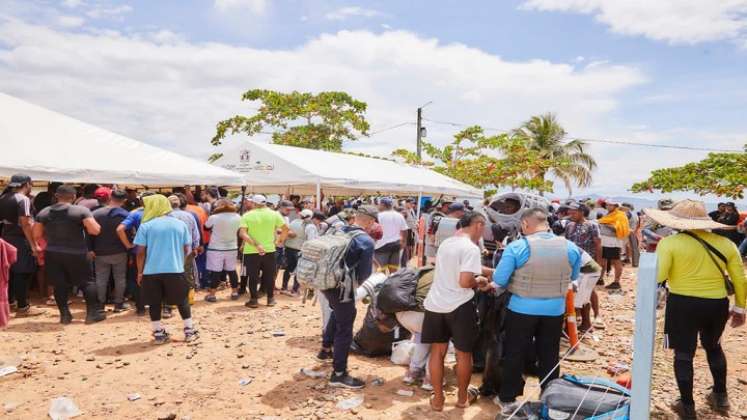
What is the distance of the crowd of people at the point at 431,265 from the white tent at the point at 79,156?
1.44ft

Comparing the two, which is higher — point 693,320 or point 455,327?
point 693,320

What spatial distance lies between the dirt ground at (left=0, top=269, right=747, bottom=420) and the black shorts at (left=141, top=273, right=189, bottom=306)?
537 mm

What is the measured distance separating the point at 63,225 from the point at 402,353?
4.31m

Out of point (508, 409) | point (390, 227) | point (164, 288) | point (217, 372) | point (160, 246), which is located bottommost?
point (217, 372)

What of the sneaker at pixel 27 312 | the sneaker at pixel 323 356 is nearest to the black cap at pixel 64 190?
the sneaker at pixel 27 312

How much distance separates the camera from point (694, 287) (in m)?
3.45

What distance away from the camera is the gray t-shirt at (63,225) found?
568 centimetres

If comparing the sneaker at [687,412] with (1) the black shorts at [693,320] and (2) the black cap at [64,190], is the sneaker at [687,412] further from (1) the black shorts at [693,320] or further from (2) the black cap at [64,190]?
(2) the black cap at [64,190]

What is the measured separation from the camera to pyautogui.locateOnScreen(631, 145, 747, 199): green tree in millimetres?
13745

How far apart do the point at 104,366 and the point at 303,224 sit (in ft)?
13.0

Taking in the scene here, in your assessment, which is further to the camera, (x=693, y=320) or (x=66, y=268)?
(x=66, y=268)

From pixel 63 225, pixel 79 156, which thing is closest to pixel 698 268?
pixel 63 225

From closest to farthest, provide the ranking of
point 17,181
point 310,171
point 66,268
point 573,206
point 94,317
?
point 66,268 → point 17,181 → point 94,317 → point 573,206 → point 310,171

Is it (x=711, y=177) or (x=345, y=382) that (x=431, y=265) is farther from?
(x=711, y=177)
